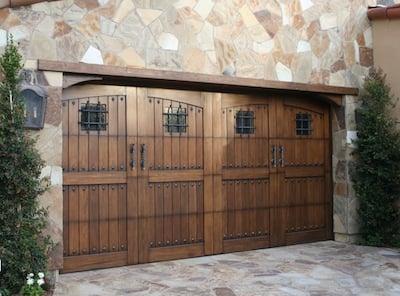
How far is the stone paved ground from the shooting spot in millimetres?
4664

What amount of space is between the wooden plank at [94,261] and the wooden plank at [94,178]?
31.0 inches

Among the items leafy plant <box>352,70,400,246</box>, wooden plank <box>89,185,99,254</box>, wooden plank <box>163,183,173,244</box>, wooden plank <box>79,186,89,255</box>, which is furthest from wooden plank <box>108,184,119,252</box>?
leafy plant <box>352,70,400,246</box>

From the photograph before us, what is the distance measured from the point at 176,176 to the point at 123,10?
1957mm

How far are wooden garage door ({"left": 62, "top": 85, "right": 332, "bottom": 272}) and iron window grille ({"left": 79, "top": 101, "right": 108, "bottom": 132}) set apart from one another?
0.04 feet

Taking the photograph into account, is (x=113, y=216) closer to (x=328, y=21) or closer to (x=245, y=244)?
(x=245, y=244)

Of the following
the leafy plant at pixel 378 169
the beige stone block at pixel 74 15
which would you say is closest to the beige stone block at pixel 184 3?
the beige stone block at pixel 74 15

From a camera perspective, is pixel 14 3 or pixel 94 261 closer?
pixel 14 3

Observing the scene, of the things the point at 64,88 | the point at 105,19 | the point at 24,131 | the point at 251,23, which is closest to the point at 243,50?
the point at 251,23

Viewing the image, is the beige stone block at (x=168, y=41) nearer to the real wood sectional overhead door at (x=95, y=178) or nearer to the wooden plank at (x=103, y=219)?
the real wood sectional overhead door at (x=95, y=178)

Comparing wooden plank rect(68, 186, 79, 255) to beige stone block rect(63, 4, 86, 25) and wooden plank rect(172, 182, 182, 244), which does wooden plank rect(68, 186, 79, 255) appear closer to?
wooden plank rect(172, 182, 182, 244)

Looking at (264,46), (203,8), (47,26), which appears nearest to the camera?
(47,26)

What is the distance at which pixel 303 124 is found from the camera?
6949 millimetres

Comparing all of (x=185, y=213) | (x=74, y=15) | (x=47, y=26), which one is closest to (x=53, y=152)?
(x=47, y=26)

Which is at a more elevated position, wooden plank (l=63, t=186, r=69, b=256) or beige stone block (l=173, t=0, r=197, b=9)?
beige stone block (l=173, t=0, r=197, b=9)
